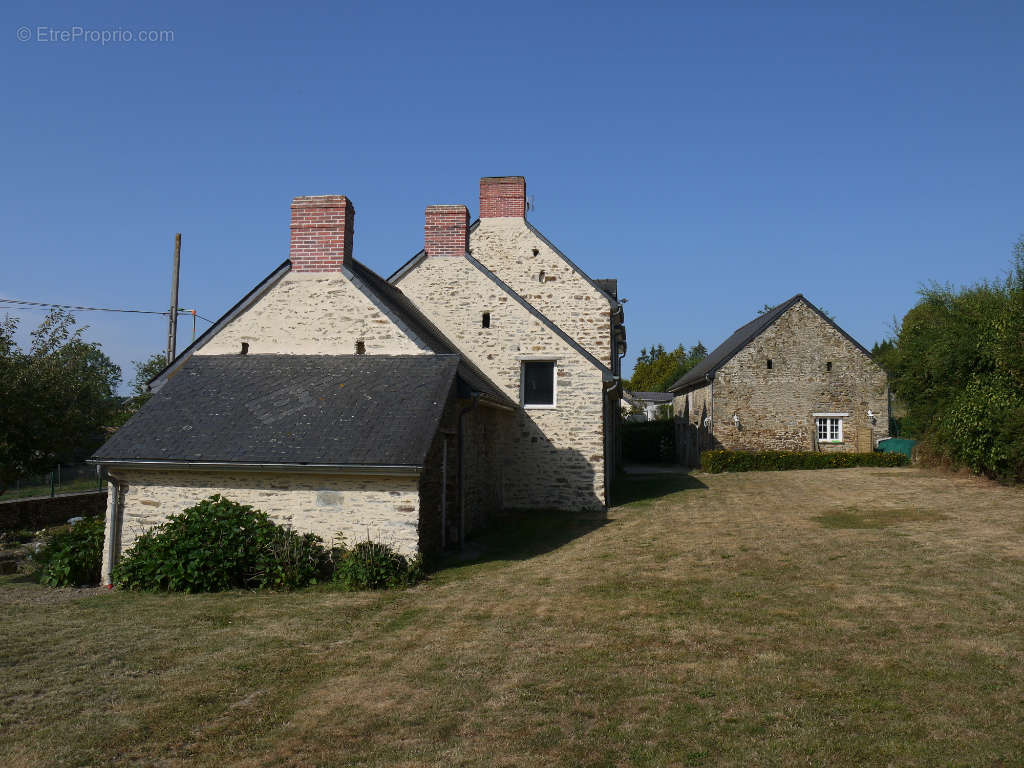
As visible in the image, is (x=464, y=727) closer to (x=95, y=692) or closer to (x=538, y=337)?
(x=95, y=692)

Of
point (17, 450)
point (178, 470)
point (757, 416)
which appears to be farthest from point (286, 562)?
point (757, 416)

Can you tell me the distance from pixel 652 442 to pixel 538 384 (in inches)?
817

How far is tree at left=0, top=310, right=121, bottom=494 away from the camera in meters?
15.4

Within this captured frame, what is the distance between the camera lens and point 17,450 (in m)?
15.5

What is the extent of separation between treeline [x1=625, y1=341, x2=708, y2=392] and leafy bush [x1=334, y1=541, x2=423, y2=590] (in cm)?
5578

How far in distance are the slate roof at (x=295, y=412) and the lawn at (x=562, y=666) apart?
75.6 inches

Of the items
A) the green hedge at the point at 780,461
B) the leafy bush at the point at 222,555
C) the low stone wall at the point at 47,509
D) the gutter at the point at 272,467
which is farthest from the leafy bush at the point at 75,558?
the green hedge at the point at 780,461

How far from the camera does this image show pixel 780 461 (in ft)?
83.3

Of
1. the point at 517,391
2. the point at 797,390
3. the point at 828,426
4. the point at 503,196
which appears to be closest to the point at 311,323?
the point at 517,391

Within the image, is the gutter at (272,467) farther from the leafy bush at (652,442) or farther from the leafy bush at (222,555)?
the leafy bush at (652,442)

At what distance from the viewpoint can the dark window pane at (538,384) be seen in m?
16.5

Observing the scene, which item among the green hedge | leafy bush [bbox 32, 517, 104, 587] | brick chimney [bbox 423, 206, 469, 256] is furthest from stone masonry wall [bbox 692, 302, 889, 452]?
leafy bush [bbox 32, 517, 104, 587]

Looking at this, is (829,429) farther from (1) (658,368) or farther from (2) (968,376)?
(1) (658,368)

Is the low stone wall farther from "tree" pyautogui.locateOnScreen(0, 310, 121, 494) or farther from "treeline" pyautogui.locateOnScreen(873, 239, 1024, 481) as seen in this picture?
"treeline" pyautogui.locateOnScreen(873, 239, 1024, 481)
